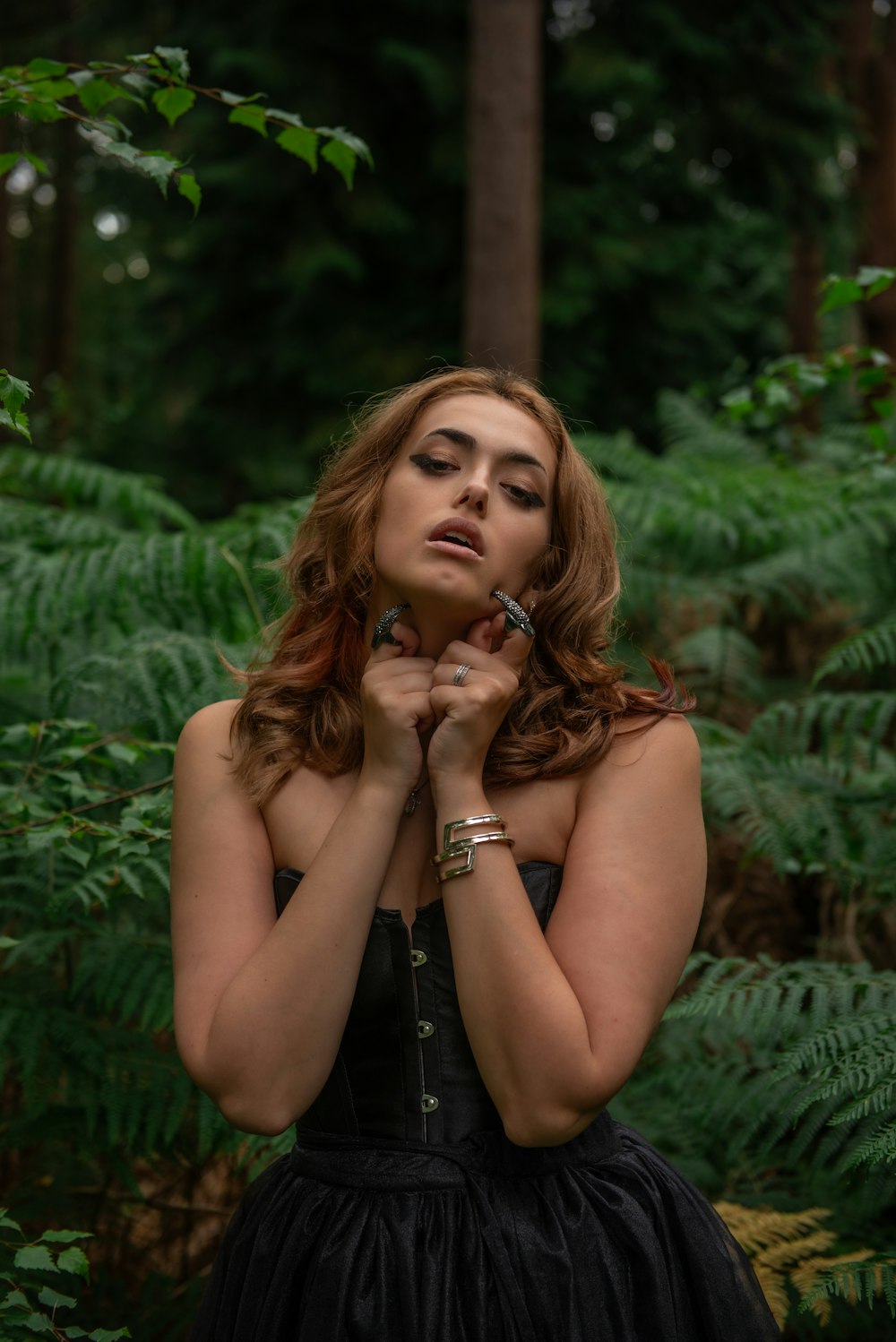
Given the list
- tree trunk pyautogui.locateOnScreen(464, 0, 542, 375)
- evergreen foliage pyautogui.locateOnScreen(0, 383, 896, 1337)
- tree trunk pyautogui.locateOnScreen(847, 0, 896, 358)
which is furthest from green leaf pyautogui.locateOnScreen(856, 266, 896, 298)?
tree trunk pyautogui.locateOnScreen(847, 0, 896, 358)

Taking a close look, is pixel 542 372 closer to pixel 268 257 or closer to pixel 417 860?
pixel 268 257

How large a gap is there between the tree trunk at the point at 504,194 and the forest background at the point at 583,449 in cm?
2

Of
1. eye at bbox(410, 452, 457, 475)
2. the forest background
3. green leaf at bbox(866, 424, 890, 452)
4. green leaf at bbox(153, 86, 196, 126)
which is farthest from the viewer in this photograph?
green leaf at bbox(866, 424, 890, 452)

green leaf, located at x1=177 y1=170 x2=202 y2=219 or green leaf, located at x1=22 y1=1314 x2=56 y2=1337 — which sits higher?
green leaf, located at x1=177 y1=170 x2=202 y2=219

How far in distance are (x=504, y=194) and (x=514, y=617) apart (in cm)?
502

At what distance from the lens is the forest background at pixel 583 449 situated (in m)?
2.73

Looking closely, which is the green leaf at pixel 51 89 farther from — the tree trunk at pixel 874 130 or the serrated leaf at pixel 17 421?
the tree trunk at pixel 874 130

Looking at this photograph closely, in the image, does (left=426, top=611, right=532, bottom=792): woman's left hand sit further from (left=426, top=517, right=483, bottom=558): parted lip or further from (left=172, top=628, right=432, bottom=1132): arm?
(left=426, top=517, right=483, bottom=558): parted lip

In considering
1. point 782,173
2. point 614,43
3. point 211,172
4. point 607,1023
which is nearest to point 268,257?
point 211,172

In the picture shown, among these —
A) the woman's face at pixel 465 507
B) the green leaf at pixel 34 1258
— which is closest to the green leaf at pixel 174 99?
the woman's face at pixel 465 507

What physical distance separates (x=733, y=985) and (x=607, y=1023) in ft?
3.67

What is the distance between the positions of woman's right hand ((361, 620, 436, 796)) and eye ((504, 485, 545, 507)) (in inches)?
13.2

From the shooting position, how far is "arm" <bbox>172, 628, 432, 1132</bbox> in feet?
5.70

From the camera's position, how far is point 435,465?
82.0 inches
